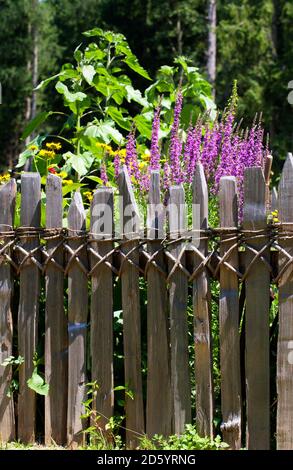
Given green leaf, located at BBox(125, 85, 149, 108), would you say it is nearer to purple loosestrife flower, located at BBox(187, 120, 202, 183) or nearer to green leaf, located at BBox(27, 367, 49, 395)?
purple loosestrife flower, located at BBox(187, 120, 202, 183)

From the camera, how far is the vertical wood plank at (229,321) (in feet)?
9.99

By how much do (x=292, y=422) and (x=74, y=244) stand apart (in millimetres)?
1234

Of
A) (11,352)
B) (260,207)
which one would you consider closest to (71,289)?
(11,352)

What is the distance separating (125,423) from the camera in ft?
11.1

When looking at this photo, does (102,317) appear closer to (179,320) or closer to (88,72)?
(179,320)

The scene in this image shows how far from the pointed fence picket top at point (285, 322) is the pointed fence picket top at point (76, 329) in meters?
0.90

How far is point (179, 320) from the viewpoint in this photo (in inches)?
123

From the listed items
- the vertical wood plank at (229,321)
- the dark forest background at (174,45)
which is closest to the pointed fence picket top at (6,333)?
the vertical wood plank at (229,321)

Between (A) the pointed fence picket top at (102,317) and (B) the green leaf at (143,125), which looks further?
(B) the green leaf at (143,125)

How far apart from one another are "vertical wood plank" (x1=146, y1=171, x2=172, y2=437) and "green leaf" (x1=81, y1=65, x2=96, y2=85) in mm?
1793

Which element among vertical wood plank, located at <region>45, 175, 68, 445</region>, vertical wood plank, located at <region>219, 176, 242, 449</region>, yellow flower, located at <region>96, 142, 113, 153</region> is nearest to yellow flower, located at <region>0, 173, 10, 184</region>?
yellow flower, located at <region>96, 142, 113, 153</region>

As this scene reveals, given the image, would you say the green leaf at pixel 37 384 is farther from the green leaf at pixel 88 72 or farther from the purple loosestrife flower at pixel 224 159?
the green leaf at pixel 88 72

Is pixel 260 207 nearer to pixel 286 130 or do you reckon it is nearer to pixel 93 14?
pixel 286 130

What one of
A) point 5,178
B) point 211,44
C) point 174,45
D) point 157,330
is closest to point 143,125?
point 5,178
